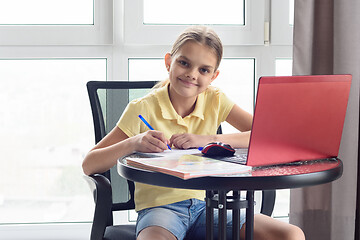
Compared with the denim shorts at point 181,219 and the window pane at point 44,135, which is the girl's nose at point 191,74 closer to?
the denim shorts at point 181,219

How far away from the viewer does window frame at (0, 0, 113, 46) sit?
87.8 inches

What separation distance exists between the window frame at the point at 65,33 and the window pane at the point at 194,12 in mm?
199

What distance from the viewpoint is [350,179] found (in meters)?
2.12

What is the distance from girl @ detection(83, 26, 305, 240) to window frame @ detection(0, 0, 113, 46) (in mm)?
694

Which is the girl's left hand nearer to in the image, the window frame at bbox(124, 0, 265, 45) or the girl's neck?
the girl's neck

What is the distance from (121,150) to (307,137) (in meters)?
0.52

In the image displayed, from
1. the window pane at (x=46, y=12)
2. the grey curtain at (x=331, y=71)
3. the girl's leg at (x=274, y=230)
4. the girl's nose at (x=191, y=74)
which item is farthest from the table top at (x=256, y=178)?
the window pane at (x=46, y=12)

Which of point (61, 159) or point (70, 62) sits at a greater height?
point (70, 62)

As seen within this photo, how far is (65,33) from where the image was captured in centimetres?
224

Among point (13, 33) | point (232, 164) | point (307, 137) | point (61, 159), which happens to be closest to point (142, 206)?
point (232, 164)

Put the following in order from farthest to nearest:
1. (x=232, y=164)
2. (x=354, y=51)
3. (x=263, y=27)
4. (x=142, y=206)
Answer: (x=263, y=27) < (x=354, y=51) < (x=142, y=206) < (x=232, y=164)

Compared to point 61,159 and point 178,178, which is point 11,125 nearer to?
point 61,159

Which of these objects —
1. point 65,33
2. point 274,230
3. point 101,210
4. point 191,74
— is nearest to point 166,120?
point 191,74

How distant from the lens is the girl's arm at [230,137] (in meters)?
1.34
